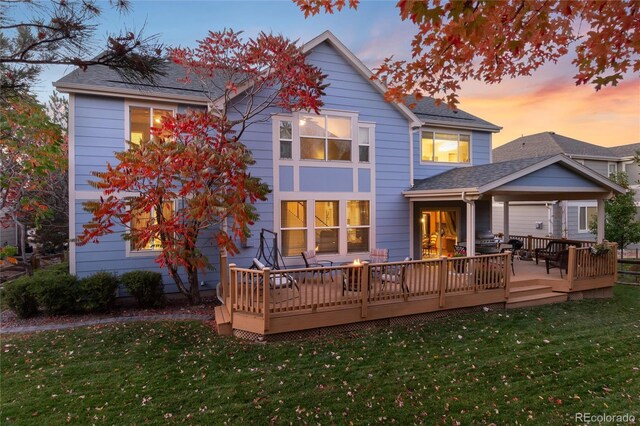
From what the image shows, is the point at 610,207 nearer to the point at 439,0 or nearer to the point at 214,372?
the point at 439,0

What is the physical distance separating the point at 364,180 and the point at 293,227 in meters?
2.67

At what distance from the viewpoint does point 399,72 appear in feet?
15.6

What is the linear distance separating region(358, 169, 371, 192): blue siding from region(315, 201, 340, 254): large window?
95cm

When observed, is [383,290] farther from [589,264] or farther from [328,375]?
[589,264]

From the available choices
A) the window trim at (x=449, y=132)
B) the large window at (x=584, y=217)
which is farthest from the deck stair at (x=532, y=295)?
the large window at (x=584, y=217)

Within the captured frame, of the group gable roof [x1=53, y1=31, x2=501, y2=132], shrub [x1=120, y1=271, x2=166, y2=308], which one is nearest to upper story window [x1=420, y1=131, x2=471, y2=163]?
gable roof [x1=53, y1=31, x2=501, y2=132]

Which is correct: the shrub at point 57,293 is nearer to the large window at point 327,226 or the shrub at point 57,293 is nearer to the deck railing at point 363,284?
the deck railing at point 363,284

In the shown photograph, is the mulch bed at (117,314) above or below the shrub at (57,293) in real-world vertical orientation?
below

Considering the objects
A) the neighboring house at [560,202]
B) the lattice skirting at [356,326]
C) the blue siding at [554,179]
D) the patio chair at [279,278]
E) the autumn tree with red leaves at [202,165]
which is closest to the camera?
the patio chair at [279,278]

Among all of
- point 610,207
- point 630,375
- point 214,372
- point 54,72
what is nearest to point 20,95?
point 54,72

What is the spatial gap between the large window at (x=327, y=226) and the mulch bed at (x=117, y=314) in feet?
11.0

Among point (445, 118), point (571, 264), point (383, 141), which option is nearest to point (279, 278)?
point (383, 141)

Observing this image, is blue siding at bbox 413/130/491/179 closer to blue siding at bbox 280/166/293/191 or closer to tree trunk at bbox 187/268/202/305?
blue siding at bbox 280/166/293/191

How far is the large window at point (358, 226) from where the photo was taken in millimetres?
9797
